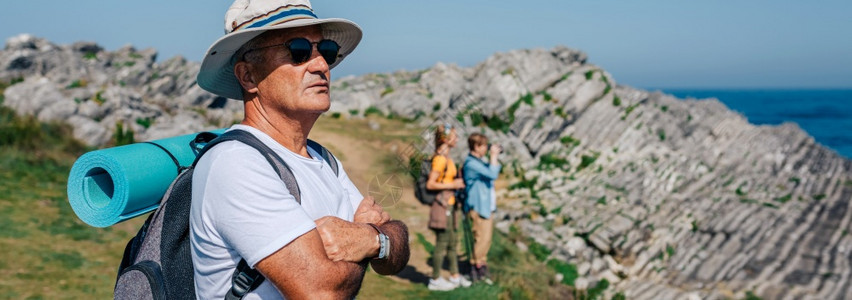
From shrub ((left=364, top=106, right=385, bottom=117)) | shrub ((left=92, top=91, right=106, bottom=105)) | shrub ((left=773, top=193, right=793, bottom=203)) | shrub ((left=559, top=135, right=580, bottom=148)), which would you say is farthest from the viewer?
shrub ((left=364, top=106, right=385, bottom=117))

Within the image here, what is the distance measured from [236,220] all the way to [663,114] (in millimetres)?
23329

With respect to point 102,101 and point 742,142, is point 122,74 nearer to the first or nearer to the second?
point 102,101

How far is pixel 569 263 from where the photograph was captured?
12539 millimetres

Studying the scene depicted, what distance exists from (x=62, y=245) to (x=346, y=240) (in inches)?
281

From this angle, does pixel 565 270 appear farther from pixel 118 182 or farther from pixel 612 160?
pixel 118 182

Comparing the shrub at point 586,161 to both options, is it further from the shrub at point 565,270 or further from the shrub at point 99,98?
the shrub at point 99,98

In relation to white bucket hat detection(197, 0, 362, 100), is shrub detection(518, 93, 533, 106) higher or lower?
lower

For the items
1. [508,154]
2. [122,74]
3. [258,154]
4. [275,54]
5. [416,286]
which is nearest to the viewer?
[258,154]

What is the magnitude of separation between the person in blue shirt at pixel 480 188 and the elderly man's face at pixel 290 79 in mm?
6560

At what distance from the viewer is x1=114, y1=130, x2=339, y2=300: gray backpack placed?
1.97 m

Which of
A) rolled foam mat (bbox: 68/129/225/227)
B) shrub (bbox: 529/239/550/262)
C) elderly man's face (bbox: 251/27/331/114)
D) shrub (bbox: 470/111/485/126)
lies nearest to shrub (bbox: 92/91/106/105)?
shrub (bbox: 529/239/550/262)

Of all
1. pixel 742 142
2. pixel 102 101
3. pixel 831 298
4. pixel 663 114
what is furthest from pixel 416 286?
pixel 742 142

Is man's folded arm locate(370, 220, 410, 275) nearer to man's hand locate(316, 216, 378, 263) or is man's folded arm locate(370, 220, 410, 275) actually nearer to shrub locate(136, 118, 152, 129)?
man's hand locate(316, 216, 378, 263)

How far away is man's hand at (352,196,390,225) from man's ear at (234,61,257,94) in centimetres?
64
